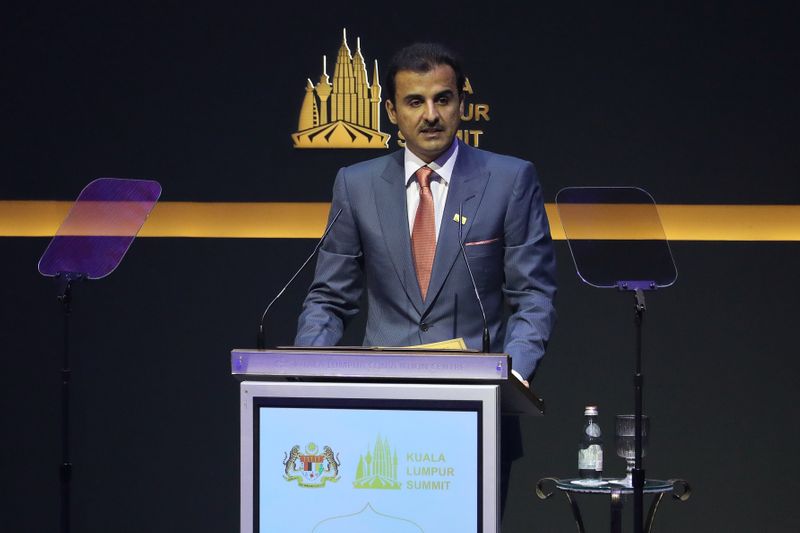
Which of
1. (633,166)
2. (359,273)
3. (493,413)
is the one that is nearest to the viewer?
(493,413)

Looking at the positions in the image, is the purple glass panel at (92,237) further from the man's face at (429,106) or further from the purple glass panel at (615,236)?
the man's face at (429,106)

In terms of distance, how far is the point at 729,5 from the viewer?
540 centimetres

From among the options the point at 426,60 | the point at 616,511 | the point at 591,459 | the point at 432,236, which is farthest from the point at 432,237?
the point at 591,459

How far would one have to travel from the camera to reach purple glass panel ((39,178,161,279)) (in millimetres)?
4391

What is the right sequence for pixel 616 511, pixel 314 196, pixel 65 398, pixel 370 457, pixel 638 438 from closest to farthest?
pixel 370 457 → pixel 638 438 → pixel 65 398 → pixel 616 511 → pixel 314 196

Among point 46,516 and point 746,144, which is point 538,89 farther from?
point 46,516

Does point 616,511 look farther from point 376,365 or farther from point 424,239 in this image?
point 376,365

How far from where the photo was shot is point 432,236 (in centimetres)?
292

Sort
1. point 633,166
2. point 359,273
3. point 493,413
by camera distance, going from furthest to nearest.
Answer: point 633,166 → point 359,273 → point 493,413

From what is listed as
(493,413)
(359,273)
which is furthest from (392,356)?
(359,273)

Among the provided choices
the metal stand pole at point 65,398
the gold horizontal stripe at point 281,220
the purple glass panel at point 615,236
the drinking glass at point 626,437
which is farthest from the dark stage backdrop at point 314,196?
the metal stand pole at point 65,398

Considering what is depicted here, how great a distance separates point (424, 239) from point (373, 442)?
90 centimetres

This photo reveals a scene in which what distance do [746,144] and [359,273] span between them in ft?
9.53

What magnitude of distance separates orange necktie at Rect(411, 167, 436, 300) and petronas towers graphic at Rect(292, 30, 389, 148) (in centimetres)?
255
